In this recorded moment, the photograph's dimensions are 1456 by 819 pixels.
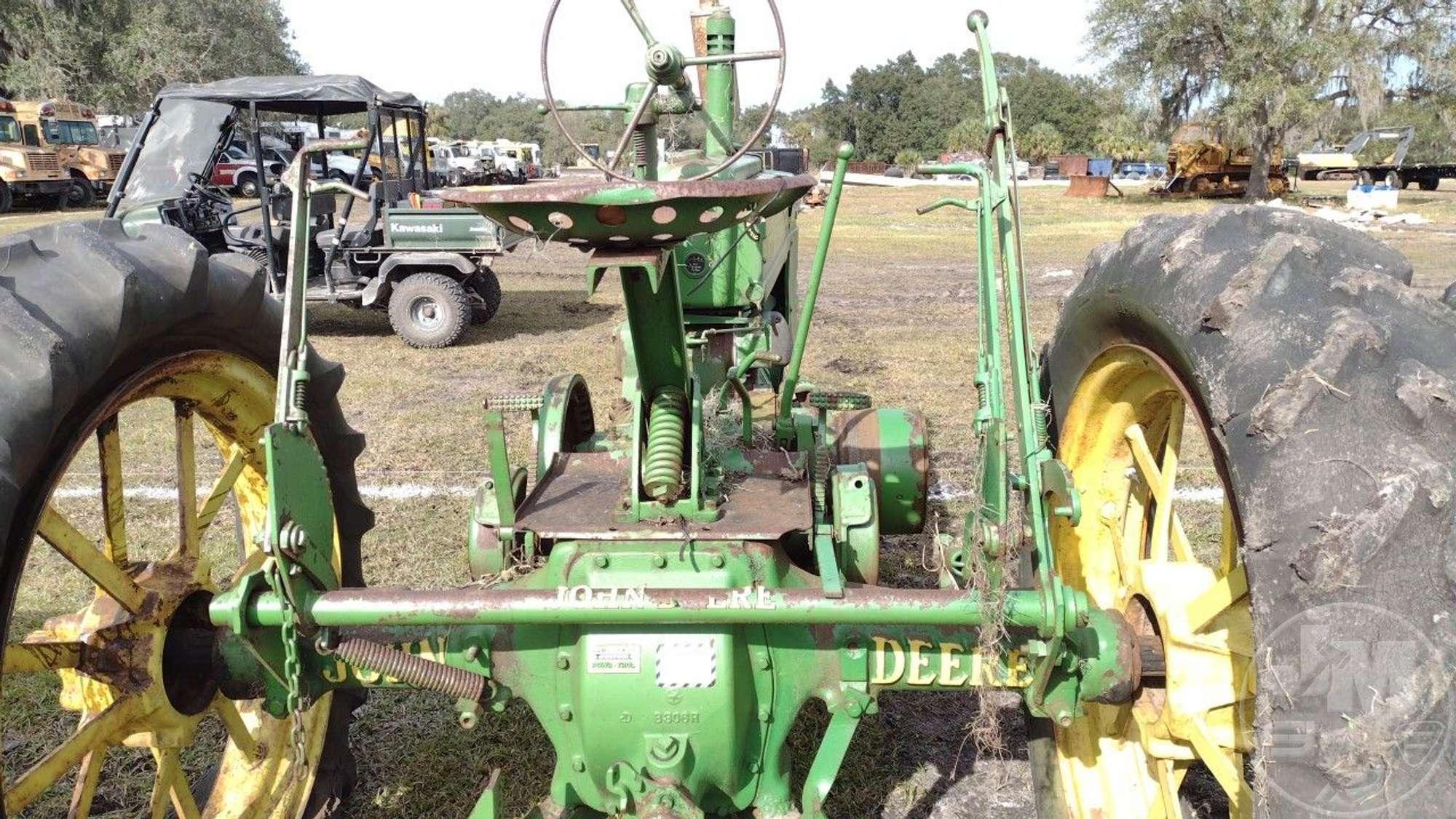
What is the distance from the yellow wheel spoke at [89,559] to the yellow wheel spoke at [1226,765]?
8.21 feet

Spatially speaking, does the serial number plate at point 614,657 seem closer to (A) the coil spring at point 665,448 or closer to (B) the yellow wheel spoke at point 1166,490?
(A) the coil spring at point 665,448

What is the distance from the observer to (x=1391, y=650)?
5.34 ft

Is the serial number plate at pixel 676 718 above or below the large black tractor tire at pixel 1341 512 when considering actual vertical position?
below

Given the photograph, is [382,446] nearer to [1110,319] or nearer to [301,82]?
[1110,319]

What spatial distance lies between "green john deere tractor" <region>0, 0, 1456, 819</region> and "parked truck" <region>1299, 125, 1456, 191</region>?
37.9 meters

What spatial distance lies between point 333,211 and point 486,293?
182cm

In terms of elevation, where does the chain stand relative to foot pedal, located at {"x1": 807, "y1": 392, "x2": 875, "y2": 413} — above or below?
below

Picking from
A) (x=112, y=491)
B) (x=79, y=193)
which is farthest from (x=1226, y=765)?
(x=79, y=193)

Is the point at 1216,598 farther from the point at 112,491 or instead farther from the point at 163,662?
the point at 112,491

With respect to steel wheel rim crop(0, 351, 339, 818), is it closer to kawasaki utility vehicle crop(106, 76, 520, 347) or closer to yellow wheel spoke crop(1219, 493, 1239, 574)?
yellow wheel spoke crop(1219, 493, 1239, 574)

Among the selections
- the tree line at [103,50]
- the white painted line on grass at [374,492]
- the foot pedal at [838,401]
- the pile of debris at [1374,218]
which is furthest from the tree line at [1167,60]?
the foot pedal at [838,401]

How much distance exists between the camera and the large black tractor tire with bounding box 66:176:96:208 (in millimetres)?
26391

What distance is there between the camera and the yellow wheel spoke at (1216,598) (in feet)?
7.11

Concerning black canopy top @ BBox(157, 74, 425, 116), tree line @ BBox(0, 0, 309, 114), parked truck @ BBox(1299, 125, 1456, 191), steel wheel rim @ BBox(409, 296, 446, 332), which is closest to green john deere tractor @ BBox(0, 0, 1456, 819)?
steel wheel rim @ BBox(409, 296, 446, 332)
